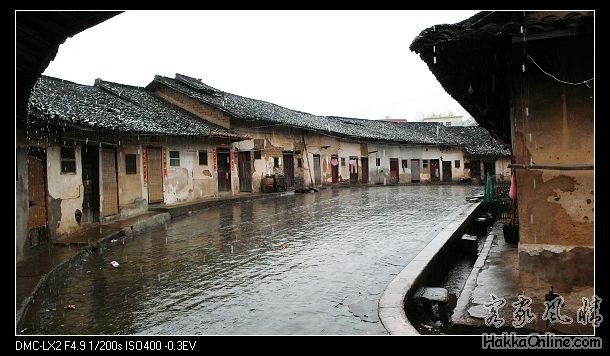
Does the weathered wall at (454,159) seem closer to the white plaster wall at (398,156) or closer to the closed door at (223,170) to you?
the white plaster wall at (398,156)

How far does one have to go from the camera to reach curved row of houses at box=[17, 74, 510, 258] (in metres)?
10.3

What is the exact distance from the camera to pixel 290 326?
15.5 ft

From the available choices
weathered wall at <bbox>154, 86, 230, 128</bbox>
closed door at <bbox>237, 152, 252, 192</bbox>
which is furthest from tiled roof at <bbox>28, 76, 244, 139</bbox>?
closed door at <bbox>237, 152, 252, 192</bbox>

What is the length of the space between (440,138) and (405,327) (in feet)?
119

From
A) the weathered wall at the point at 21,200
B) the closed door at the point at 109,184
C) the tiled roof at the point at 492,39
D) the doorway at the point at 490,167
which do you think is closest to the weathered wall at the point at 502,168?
the doorway at the point at 490,167

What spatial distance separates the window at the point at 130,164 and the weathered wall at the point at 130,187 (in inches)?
3.9

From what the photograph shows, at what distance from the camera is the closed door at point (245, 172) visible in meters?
22.4

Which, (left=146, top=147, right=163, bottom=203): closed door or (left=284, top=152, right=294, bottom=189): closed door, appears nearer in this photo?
(left=146, top=147, right=163, bottom=203): closed door

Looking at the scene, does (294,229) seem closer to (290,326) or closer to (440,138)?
(290,326)

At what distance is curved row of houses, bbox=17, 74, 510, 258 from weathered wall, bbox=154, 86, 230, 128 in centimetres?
5

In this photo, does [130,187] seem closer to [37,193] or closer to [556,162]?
[37,193]

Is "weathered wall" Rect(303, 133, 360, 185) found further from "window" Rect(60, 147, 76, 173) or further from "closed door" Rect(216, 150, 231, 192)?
"window" Rect(60, 147, 76, 173)

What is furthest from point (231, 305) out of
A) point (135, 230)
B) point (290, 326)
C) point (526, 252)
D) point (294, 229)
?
point (135, 230)

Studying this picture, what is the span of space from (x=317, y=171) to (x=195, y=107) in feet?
28.8
